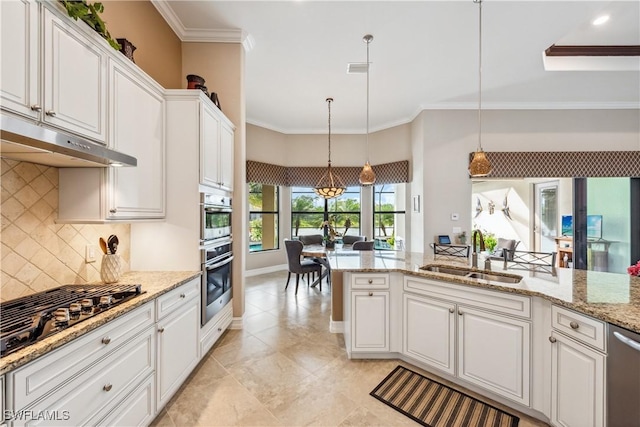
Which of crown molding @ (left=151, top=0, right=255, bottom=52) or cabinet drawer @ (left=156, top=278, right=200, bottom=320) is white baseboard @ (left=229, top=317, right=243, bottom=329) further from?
crown molding @ (left=151, top=0, right=255, bottom=52)

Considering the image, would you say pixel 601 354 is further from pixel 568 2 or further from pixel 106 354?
pixel 568 2

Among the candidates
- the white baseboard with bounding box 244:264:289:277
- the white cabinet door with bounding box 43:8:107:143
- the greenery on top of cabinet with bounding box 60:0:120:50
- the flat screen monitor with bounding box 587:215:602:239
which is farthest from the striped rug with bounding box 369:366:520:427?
the flat screen monitor with bounding box 587:215:602:239

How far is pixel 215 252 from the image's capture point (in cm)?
250

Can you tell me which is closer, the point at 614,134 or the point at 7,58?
the point at 7,58

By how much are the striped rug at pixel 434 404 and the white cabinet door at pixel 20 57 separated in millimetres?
2696

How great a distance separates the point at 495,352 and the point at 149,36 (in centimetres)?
401

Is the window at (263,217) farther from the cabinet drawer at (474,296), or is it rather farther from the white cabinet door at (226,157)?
the cabinet drawer at (474,296)

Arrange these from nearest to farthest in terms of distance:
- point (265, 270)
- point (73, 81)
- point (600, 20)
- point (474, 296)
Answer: point (73, 81) → point (474, 296) → point (600, 20) → point (265, 270)

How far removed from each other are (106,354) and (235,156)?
88.4 inches

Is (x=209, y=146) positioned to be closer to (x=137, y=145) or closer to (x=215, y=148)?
(x=215, y=148)

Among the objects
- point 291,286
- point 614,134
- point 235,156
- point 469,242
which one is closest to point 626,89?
point 614,134

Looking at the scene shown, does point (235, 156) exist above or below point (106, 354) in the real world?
above

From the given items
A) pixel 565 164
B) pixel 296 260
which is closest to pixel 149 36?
pixel 296 260

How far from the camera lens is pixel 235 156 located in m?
3.05
